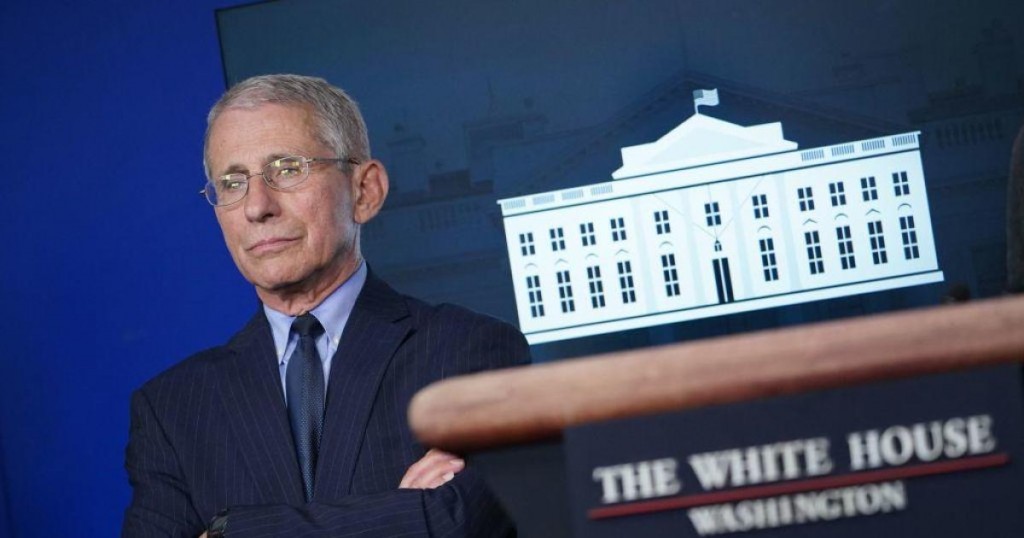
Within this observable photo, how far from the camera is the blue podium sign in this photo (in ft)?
2.13

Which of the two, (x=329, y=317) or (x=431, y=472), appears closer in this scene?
(x=431, y=472)

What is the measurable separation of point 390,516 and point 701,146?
6.28 ft

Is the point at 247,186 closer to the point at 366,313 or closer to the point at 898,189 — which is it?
the point at 366,313

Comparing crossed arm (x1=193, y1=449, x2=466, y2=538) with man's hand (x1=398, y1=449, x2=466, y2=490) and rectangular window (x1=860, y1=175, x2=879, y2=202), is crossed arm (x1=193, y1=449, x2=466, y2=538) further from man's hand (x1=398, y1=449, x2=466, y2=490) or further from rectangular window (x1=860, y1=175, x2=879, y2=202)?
rectangular window (x1=860, y1=175, x2=879, y2=202)

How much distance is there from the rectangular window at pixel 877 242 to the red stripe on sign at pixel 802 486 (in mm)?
2688

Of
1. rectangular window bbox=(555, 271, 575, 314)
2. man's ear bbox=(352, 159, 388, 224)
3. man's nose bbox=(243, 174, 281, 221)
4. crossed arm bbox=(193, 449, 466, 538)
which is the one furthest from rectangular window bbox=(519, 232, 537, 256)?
crossed arm bbox=(193, 449, 466, 538)

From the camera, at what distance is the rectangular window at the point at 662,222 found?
10.9ft

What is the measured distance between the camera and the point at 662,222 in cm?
333

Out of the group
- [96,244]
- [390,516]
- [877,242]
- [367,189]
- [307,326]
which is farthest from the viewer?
[96,244]

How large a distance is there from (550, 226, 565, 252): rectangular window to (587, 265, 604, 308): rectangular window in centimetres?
10

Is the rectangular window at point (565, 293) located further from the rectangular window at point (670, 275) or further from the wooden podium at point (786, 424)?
the wooden podium at point (786, 424)

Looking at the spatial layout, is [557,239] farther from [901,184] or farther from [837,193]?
[901,184]

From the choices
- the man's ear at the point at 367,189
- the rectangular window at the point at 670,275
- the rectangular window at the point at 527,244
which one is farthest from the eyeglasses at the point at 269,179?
the rectangular window at the point at 670,275

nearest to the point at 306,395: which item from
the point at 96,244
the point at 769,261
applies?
the point at 769,261
